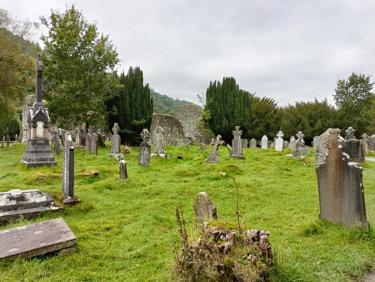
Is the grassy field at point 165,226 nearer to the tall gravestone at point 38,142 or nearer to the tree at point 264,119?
the tall gravestone at point 38,142

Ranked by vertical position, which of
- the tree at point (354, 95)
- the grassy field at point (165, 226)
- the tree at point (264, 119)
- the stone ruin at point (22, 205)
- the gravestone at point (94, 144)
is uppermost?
the tree at point (354, 95)

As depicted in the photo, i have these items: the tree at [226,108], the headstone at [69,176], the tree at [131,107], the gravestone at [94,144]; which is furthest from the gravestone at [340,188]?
the tree at [226,108]

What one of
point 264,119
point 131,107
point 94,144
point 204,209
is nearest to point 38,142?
point 94,144

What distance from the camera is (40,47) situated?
2111cm

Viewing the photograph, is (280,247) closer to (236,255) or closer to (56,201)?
(236,255)

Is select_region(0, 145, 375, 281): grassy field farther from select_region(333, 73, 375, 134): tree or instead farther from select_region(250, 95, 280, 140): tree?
select_region(333, 73, 375, 134): tree

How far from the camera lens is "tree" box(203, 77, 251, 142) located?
3075 centimetres

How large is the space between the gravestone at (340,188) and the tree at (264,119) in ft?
92.5

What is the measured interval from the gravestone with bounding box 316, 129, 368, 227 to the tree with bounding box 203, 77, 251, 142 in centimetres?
2578

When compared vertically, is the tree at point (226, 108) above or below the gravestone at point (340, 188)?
above

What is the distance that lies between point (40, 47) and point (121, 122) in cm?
780

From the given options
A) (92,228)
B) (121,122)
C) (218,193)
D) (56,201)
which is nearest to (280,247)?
(92,228)

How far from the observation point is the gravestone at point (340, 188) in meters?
4.40

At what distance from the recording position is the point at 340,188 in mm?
4551
